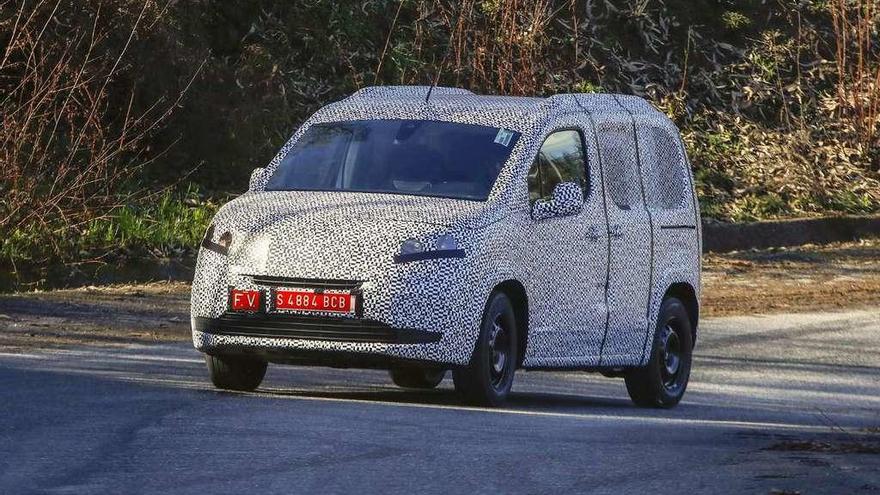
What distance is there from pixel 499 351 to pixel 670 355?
2.49 metres

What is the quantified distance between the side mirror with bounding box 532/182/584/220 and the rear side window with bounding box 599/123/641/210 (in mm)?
887

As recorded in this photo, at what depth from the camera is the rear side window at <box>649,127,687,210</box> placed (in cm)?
1398

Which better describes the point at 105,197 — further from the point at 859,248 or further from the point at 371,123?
the point at 859,248

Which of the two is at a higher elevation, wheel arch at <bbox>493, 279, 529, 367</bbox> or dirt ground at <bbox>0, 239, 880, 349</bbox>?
wheel arch at <bbox>493, 279, 529, 367</bbox>

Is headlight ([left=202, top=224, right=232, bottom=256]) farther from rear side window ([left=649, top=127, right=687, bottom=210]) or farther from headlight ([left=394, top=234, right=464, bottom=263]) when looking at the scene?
rear side window ([left=649, top=127, right=687, bottom=210])

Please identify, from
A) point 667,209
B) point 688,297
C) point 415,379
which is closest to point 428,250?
point 415,379

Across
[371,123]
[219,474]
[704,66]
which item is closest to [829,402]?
[371,123]

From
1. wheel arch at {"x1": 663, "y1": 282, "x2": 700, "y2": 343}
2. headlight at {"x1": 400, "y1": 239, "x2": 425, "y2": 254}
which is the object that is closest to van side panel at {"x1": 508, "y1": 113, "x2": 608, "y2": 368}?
headlight at {"x1": 400, "y1": 239, "x2": 425, "y2": 254}

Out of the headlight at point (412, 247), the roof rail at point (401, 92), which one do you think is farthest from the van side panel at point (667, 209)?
the headlight at point (412, 247)

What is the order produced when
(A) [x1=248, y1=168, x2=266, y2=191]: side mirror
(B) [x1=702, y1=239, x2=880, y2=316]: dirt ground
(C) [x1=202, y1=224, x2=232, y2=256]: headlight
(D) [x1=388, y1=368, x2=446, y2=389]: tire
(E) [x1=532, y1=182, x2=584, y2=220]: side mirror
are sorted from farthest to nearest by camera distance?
1. (B) [x1=702, y1=239, x2=880, y2=316]: dirt ground
2. (D) [x1=388, y1=368, x2=446, y2=389]: tire
3. (A) [x1=248, y1=168, x2=266, y2=191]: side mirror
4. (E) [x1=532, y1=182, x2=584, y2=220]: side mirror
5. (C) [x1=202, y1=224, x2=232, y2=256]: headlight

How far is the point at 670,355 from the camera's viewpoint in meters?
14.2

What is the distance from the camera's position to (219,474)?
878cm

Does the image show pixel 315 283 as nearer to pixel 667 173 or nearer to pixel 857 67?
pixel 667 173

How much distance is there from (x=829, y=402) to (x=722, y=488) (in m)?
5.55
